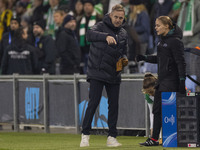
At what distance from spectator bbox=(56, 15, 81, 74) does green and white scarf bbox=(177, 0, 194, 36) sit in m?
2.64

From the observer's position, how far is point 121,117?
539 inches

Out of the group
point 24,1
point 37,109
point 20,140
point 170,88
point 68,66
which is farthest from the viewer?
point 24,1

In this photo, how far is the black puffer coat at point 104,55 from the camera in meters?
10.6

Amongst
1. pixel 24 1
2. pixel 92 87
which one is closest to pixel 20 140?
pixel 92 87

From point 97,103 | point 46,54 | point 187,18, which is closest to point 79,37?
point 46,54

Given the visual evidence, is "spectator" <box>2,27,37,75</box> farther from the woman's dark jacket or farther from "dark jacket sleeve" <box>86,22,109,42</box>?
"dark jacket sleeve" <box>86,22,109,42</box>

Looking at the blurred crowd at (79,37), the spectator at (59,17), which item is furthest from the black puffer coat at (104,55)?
the spectator at (59,17)

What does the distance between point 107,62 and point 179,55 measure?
1.14m

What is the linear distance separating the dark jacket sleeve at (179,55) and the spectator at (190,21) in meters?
5.76

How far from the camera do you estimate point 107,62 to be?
418 inches

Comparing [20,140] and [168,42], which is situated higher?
[168,42]

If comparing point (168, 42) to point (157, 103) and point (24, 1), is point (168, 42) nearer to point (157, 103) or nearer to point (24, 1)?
point (157, 103)

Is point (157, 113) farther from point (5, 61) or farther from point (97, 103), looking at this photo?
point (5, 61)

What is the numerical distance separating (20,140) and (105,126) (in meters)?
1.72
